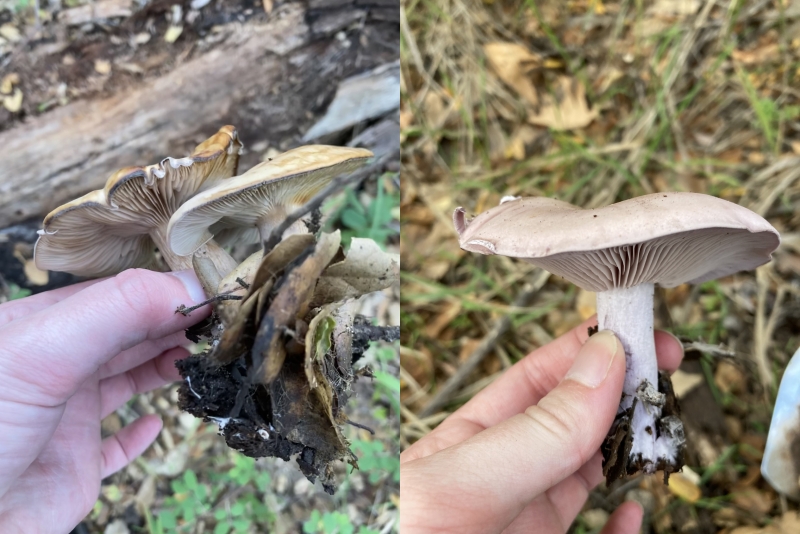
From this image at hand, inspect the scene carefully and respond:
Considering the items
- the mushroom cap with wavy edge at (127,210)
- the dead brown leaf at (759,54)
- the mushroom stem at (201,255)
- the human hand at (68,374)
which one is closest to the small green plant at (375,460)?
the human hand at (68,374)

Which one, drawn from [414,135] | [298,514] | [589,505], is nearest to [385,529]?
[298,514]

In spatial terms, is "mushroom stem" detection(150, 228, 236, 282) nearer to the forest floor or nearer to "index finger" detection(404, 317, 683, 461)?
the forest floor

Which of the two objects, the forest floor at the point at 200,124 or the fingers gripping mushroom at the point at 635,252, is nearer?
the fingers gripping mushroom at the point at 635,252

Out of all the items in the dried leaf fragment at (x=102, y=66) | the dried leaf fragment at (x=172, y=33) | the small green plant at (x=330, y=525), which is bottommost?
the small green plant at (x=330, y=525)

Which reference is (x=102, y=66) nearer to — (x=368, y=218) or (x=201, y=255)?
(x=201, y=255)

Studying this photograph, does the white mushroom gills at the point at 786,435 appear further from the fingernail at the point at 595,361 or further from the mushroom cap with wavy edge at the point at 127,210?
the mushroom cap with wavy edge at the point at 127,210

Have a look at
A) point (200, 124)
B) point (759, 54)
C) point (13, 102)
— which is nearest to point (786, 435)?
point (759, 54)

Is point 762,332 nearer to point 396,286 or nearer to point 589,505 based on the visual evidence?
point 589,505
